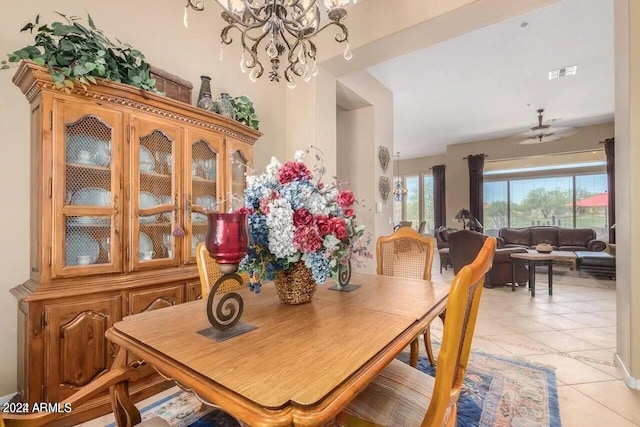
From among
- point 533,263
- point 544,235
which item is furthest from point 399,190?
point 533,263

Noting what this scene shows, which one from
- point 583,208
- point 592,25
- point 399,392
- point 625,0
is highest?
point 592,25

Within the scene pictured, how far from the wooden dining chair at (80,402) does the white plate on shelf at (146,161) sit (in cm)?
137

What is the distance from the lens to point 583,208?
7.29 meters

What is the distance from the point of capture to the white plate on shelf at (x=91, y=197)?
1702 mm

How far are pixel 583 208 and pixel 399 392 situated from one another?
28.5 ft

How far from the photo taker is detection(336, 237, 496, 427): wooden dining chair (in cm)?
71

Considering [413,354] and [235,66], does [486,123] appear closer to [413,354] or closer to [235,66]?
[235,66]

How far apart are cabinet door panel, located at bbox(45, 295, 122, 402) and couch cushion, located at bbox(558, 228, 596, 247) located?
8181 millimetres

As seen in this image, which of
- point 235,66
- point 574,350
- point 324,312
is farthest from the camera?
point 235,66

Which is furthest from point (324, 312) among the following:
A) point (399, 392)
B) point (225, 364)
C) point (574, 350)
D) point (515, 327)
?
point (515, 327)

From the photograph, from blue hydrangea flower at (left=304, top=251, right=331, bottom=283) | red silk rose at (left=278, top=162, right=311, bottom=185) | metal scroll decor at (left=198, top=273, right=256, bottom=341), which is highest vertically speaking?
red silk rose at (left=278, top=162, right=311, bottom=185)

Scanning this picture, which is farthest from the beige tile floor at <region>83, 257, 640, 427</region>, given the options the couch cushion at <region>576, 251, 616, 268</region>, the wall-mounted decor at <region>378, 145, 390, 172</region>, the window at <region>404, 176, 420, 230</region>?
the window at <region>404, 176, 420, 230</region>

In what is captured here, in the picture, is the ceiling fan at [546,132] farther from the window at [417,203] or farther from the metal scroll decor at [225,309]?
the metal scroll decor at [225,309]

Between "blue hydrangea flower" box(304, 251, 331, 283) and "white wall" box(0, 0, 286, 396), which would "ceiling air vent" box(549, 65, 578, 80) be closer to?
"white wall" box(0, 0, 286, 396)
